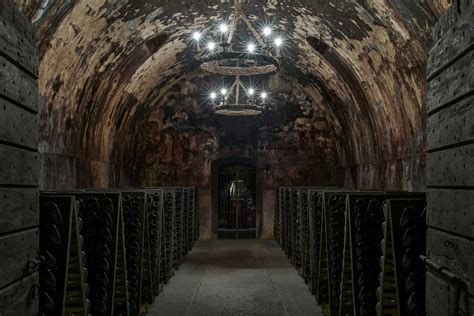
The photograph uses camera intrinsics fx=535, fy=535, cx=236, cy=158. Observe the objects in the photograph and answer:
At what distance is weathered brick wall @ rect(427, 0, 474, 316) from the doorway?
12.5 m

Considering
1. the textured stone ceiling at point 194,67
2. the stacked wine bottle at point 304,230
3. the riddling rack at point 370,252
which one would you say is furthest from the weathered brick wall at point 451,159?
the stacked wine bottle at point 304,230

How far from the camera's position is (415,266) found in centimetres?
404

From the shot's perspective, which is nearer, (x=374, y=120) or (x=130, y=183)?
(x=374, y=120)

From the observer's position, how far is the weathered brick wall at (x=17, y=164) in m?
2.74

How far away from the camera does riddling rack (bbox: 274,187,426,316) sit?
4020 mm

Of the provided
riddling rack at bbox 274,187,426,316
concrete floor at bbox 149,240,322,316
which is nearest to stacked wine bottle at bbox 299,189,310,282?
concrete floor at bbox 149,240,322,316

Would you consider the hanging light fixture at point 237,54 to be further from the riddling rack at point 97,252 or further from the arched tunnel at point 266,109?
the riddling rack at point 97,252

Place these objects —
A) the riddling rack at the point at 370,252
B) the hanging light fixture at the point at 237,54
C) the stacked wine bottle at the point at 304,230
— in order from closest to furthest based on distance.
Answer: the riddling rack at the point at 370,252
the hanging light fixture at the point at 237,54
the stacked wine bottle at the point at 304,230

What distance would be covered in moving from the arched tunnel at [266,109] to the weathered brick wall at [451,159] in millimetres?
18

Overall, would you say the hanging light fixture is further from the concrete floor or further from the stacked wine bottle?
the concrete floor

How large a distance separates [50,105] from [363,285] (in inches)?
228

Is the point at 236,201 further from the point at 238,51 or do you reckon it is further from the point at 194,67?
the point at 238,51

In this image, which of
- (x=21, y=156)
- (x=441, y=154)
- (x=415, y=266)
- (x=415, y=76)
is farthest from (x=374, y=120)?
(x=21, y=156)

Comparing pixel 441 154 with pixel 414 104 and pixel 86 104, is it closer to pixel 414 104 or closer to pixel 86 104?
pixel 414 104
